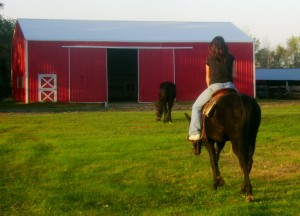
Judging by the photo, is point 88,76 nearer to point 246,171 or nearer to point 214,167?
point 214,167

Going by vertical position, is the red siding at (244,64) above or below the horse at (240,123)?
above

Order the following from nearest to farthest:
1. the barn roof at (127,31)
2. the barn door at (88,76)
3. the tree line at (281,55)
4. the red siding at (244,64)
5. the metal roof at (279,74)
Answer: the barn door at (88,76) → the barn roof at (127,31) → the red siding at (244,64) → the metal roof at (279,74) → the tree line at (281,55)

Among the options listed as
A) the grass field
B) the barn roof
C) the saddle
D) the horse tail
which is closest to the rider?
the saddle

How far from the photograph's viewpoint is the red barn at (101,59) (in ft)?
136

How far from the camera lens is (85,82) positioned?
42031 mm

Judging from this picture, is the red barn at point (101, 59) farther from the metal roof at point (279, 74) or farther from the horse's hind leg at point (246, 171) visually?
the horse's hind leg at point (246, 171)

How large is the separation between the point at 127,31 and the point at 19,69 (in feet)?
31.7

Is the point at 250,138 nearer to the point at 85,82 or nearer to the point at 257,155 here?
the point at 257,155

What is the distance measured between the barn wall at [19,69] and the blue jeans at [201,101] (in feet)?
115

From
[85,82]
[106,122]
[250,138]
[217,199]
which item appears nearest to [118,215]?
[217,199]

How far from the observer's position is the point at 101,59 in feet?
140

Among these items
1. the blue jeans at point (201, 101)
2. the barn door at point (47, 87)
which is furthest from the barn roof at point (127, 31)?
the blue jeans at point (201, 101)

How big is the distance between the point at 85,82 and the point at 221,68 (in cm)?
3398

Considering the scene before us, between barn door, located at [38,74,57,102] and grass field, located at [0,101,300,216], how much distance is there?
80.4ft
